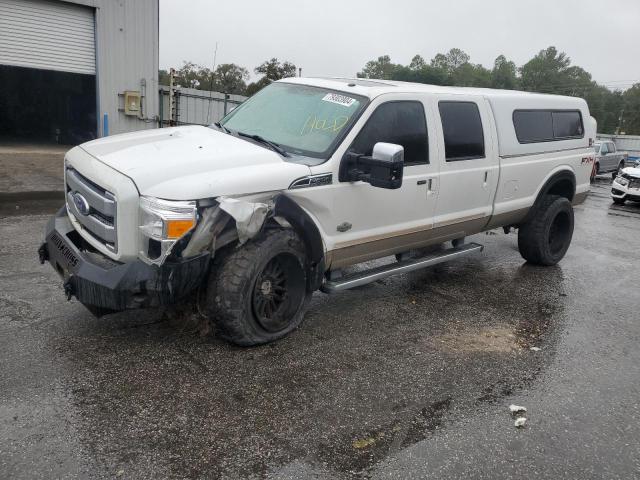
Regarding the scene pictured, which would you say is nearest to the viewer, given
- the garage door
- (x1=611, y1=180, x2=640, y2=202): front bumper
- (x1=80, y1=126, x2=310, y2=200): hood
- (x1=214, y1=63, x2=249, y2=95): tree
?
(x1=80, y1=126, x2=310, y2=200): hood

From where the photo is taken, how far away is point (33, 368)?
3605mm

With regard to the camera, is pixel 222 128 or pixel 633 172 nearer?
pixel 222 128

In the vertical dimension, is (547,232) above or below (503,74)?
below

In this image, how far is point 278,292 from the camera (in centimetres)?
426

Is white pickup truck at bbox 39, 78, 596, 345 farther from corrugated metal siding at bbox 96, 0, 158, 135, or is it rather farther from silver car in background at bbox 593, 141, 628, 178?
silver car in background at bbox 593, 141, 628, 178

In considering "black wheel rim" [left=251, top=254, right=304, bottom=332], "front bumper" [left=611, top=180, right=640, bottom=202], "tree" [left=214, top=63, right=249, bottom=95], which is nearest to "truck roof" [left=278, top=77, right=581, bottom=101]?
"black wheel rim" [left=251, top=254, right=304, bottom=332]

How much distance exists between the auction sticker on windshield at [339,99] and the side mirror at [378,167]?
57 centimetres

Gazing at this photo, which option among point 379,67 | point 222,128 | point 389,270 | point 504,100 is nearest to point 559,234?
point 504,100

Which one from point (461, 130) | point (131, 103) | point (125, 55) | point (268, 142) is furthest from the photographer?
point (131, 103)

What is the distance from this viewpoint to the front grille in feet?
11.7

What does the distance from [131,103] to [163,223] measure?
13834 mm

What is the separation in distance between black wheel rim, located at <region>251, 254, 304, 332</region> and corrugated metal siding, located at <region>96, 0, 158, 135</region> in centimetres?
1346

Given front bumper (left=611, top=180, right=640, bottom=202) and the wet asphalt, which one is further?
front bumper (left=611, top=180, right=640, bottom=202)

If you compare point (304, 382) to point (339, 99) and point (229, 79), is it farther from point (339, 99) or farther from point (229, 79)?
point (229, 79)
